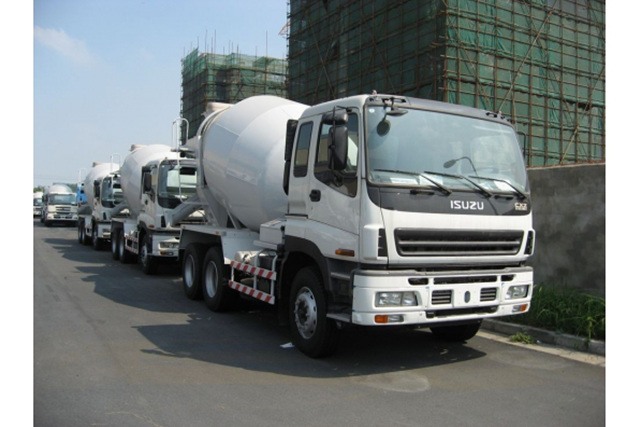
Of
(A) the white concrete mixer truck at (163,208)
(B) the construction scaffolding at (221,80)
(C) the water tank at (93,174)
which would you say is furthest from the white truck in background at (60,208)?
(A) the white concrete mixer truck at (163,208)

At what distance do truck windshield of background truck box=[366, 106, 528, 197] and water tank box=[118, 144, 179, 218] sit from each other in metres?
11.2

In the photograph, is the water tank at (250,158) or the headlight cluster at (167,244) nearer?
the water tank at (250,158)

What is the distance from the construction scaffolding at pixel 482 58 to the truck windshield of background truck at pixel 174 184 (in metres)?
12.7

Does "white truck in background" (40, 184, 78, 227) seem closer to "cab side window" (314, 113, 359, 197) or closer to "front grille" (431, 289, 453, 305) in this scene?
"cab side window" (314, 113, 359, 197)

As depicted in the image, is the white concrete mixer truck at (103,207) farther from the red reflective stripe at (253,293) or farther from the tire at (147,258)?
the red reflective stripe at (253,293)

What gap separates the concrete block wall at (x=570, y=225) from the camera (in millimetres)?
8609

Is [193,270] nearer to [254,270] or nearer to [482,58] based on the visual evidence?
[254,270]

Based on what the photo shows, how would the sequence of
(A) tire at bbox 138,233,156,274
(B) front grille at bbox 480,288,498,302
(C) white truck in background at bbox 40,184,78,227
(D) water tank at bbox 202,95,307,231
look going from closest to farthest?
(B) front grille at bbox 480,288,498,302
(D) water tank at bbox 202,95,307,231
(A) tire at bbox 138,233,156,274
(C) white truck in background at bbox 40,184,78,227

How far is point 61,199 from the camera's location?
1436 inches

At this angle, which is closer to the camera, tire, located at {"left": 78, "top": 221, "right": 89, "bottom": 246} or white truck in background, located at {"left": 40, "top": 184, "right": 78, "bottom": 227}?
tire, located at {"left": 78, "top": 221, "right": 89, "bottom": 246}

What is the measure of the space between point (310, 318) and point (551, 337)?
10.5 ft

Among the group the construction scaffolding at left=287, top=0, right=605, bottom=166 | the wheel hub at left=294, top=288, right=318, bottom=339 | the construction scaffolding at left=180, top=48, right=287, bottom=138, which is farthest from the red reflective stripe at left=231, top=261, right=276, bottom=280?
the construction scaffolding at left=180, top=48, right=287, bottom=138

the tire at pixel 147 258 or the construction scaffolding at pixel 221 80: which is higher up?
the construction scaffolding at pixel 221 80

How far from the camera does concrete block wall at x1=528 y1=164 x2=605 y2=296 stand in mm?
8609
